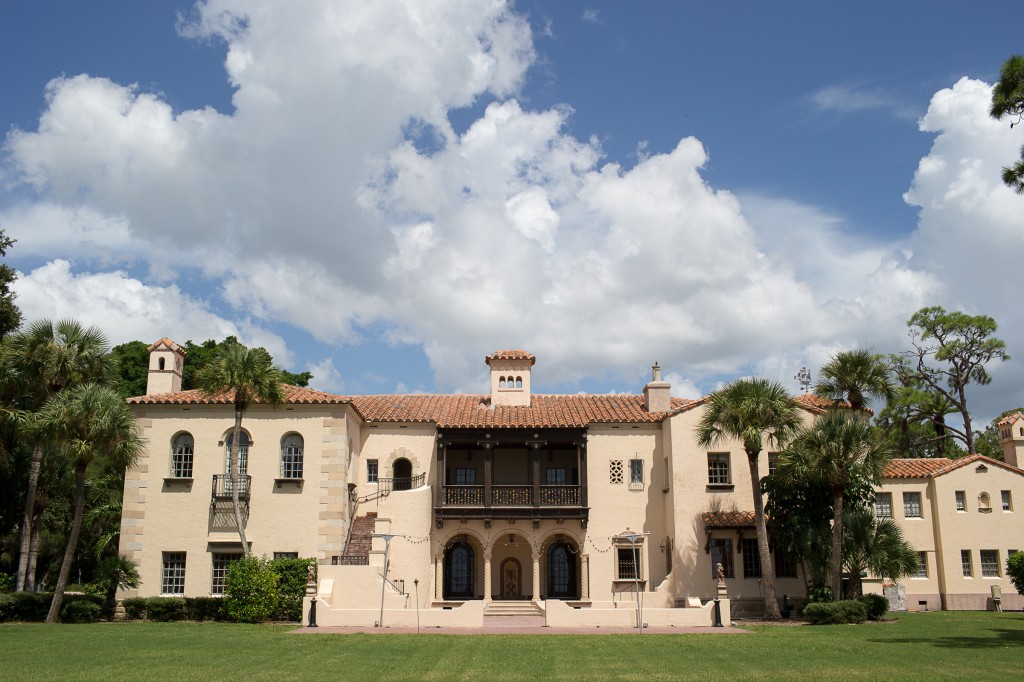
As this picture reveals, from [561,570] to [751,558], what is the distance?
783cm

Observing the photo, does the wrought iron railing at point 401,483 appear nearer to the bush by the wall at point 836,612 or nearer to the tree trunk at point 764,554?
the tree trunk at point 764,554

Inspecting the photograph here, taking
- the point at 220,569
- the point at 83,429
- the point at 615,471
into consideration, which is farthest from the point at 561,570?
the point at 83,429

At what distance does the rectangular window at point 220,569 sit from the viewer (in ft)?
99.6

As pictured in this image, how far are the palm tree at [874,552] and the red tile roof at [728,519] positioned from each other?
3430mm

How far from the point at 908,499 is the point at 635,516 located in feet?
36.5

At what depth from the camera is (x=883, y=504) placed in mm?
35062

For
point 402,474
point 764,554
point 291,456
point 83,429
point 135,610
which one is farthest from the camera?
point 402,474

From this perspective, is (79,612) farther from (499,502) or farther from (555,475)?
(555,475)

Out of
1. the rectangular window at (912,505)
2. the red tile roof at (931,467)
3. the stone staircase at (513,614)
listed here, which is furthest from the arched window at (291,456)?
the rectangular window at (912,505)

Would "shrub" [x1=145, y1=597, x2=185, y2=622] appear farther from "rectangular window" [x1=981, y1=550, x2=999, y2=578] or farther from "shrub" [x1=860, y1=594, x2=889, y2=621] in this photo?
"rectangular window" [x1=981, y1=550, x2=999, y2=578]

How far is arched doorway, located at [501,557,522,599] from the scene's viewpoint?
36344 millimetres

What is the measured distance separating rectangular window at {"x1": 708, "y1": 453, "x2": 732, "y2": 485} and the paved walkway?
8445 mm

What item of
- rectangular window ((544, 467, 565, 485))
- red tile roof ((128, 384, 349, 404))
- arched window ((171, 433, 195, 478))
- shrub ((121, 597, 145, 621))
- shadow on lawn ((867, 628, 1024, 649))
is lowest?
shadow on lawn ((867, 628, 1024, 649))

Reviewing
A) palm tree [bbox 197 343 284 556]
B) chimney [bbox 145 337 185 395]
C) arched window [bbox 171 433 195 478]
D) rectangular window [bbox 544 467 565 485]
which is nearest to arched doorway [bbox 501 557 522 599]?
rectangular window [bbox 544 467 565 485]
